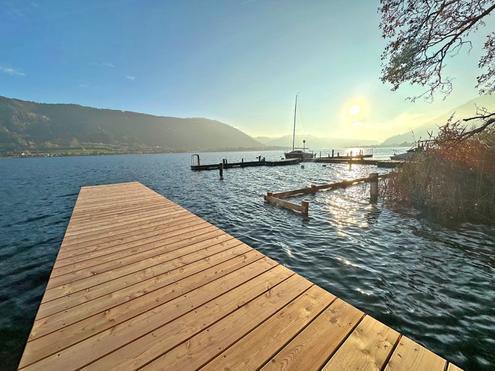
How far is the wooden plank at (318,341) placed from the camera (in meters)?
1.94

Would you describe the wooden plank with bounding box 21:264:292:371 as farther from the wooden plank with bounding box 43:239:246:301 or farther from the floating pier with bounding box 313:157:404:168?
the floating pier with bounding box 313:157:404:168

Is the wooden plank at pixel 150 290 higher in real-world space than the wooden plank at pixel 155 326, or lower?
lower

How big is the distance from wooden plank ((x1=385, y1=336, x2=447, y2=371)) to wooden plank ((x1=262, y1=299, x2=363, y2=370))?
1.36ft

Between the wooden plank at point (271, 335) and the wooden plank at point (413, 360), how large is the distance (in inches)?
31.0

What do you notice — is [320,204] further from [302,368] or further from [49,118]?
[49,118]

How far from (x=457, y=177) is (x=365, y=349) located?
34.6 ft

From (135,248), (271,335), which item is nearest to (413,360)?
(271,335)

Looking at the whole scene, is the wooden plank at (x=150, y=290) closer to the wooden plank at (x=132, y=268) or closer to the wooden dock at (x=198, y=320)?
the wooden dock at (x=198, y=320)

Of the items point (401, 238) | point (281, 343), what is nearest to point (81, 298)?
point (281, 343)

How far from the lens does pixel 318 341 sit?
218 centimetres

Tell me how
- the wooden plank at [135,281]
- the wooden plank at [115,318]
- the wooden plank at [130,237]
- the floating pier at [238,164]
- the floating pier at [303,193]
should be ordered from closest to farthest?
the wooden plank at [115,318] < the wooden plank at [135,281] < the wooden plank at [130,237] < the floating pier at [303,193] < the floating pier at [238,164]

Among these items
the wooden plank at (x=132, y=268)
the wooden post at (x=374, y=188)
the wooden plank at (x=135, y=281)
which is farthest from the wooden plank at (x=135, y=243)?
the wooden post at (x=374, y=188)

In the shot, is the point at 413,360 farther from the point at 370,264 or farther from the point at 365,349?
the point at 370,264

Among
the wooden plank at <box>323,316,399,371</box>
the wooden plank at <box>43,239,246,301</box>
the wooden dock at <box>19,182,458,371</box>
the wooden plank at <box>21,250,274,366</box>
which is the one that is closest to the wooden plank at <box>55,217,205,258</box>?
the wooden dock at <box>19,182,458,371</box>
